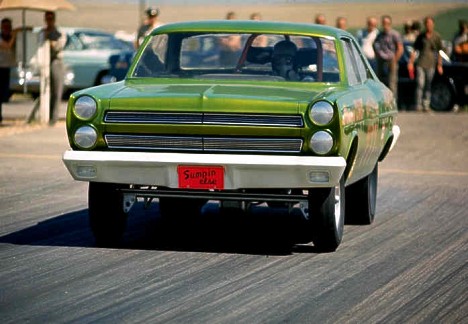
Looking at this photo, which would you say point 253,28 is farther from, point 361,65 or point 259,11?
point 259,11

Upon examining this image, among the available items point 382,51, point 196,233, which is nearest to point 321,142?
point 196,233

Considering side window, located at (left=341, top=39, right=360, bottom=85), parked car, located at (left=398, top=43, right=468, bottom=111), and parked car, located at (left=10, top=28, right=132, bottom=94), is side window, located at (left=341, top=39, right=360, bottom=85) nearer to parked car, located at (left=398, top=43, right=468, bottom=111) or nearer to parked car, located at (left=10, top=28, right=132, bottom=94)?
parked car, located at (left=398, top=43, right=468, bottom=111)

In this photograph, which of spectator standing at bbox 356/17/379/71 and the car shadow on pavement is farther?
spectator standing at bbox 356/17/379/71

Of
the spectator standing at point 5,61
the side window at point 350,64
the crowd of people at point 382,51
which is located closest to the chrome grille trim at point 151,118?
the side window at point 350,64

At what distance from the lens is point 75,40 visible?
31.0 meters

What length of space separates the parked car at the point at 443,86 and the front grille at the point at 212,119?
1910 centimetres

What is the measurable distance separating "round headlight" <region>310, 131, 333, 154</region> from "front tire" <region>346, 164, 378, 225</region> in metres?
2.20

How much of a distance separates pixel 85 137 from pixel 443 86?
64.5ft

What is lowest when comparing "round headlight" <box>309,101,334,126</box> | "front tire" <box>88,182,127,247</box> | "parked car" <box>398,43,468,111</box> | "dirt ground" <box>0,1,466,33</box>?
"dirt ground" <box>0,1,466,33</box>

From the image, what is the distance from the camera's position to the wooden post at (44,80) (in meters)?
22.4

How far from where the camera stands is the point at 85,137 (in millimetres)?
9453

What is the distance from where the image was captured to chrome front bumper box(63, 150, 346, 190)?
29.9ft

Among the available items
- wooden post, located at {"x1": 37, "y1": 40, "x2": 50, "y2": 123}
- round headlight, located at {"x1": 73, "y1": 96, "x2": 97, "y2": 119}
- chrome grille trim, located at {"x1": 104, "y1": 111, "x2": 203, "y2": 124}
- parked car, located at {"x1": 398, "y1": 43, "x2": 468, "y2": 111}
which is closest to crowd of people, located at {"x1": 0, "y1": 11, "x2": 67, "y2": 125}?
wooden post, located at {"x1": 37, "y1": 40, "x2": 50, "y2": 123}

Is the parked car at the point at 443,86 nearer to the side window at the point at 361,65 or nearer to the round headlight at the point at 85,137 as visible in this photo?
the side window at the point at 361,65
